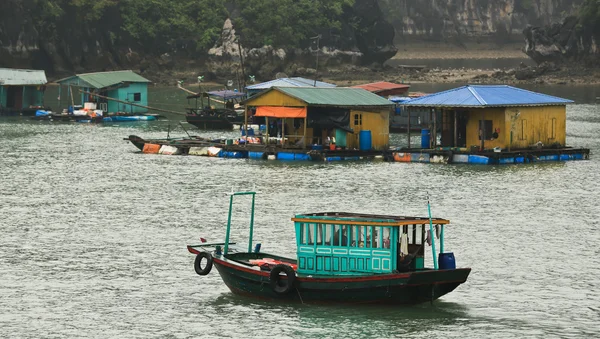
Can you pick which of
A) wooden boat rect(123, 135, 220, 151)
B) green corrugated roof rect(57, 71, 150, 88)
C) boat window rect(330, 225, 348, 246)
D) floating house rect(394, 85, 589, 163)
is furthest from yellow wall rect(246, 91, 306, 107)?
boat window rect(330, 225, 348, 246)

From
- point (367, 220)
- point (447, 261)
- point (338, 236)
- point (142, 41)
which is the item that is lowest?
point (447, 261)

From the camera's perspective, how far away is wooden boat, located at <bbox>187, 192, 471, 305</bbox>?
1179 inches

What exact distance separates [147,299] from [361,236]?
6.03 meters

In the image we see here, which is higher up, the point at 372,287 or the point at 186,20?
the point at 186,20

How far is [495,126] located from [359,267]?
3137 cm

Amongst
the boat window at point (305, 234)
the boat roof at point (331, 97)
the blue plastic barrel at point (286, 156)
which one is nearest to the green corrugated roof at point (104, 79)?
the boat roof at point (331, 97)

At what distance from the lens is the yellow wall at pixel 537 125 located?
199ft

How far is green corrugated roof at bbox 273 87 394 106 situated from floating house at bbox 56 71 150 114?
28661 millimetres

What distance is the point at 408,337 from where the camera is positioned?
28875 mm

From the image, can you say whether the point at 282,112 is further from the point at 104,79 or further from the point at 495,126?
the point at 104,79

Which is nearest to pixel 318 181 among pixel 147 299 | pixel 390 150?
pixel 390 150

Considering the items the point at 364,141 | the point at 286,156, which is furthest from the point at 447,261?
the point at 364,141

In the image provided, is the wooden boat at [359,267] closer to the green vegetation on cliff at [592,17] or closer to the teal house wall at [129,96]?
the teal house wall at [129,96]

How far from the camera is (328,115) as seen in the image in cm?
6234
